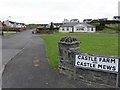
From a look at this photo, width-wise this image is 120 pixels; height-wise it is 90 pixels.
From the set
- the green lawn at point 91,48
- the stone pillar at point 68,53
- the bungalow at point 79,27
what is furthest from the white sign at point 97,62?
the bungalow at point 79,27

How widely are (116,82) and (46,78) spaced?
365cm

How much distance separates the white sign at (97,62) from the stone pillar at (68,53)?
476 millimetres

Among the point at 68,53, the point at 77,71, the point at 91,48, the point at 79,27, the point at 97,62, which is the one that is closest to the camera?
the point at 97,62

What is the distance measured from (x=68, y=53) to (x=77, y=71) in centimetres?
116

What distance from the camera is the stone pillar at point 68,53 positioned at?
10.3 m

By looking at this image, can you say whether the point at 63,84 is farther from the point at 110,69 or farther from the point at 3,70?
the point at 3,70

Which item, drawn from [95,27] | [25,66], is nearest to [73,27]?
[95,27]

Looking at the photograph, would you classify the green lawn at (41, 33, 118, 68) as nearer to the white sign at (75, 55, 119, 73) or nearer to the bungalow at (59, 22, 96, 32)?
the white sign at (75, 55, 119, 73)

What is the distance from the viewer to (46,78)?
10.1 metres

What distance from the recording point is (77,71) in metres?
9.88

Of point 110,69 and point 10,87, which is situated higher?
point 110,69

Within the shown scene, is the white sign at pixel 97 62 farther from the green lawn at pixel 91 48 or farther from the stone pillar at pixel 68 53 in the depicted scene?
the green lawn at pixel 91 48

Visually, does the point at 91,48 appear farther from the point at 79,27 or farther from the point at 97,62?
the point at 79,27

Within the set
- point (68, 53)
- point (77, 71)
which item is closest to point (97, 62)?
point (77, 71)
